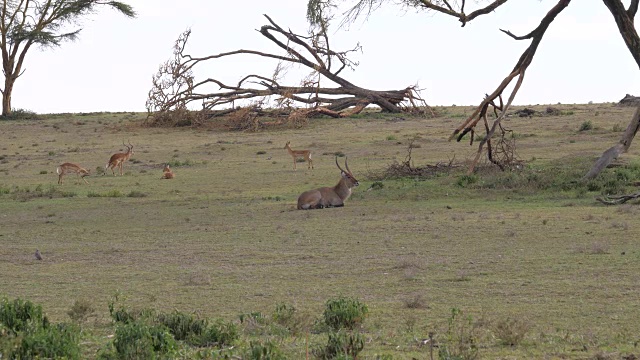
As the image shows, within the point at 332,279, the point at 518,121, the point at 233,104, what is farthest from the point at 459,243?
the point at 233,104

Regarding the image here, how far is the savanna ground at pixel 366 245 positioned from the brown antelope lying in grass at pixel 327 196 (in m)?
0.24

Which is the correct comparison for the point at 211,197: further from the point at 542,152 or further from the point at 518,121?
the point at 518,121

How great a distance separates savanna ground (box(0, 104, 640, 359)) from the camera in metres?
7.85

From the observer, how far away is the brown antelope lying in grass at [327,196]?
1634 cm

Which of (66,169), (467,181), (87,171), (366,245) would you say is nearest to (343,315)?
(366,245)

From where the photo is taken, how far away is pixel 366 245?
12.5 meters

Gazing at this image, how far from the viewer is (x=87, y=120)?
3862 centimetres

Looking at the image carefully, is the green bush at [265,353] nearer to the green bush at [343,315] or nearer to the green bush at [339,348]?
the green bush at [339,348]

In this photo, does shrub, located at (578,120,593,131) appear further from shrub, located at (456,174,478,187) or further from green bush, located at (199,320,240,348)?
green bush, located at (199,320,240,348)

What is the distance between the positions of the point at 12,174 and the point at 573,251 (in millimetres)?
16762

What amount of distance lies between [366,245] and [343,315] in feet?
16.9

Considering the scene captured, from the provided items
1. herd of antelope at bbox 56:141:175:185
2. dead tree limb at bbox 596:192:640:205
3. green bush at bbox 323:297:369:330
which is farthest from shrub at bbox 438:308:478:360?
herd of antelope at bbox 56:141:175:185

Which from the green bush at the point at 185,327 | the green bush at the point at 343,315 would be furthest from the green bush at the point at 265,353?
the green bush at the point at 343,315

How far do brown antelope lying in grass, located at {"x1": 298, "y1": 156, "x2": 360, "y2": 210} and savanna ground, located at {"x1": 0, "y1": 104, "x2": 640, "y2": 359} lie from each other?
24 centimetres
